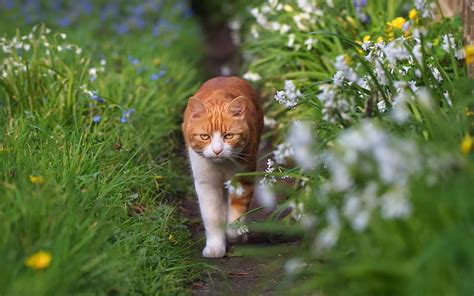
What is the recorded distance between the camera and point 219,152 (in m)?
5.14

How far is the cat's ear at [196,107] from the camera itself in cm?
529

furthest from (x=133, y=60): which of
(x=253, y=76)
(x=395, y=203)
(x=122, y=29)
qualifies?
(x=395, y=203)

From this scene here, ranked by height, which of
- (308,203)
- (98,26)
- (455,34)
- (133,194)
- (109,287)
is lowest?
(109,287)

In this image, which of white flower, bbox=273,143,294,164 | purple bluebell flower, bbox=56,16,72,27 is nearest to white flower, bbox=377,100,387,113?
white flower, bbox=273,143,294,164

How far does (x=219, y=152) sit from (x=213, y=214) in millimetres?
357

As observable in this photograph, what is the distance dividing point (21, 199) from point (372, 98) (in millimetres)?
1481

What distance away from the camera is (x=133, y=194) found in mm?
5254

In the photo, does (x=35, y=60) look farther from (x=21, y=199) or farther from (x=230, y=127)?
(x=21, y=199)

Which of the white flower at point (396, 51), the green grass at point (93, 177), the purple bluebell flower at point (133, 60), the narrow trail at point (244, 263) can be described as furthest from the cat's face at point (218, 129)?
the purple bluebell flower at point (133, 60)

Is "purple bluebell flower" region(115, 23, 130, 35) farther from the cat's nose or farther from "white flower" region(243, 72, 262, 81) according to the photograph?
the cat's nose

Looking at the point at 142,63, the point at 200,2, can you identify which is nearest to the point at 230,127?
the point at 142,63

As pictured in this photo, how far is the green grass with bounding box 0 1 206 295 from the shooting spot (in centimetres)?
376

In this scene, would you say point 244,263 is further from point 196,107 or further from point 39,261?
point 39,261

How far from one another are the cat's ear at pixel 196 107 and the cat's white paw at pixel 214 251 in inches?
27.8
